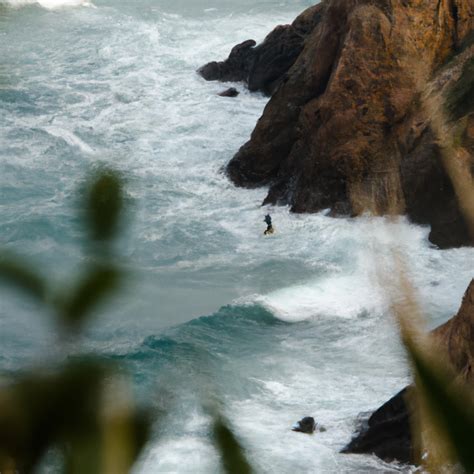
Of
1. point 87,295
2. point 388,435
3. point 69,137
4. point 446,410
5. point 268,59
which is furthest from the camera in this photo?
point 268,59

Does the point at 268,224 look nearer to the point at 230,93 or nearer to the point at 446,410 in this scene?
the point at 230,93

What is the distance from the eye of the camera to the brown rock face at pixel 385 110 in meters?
13.6

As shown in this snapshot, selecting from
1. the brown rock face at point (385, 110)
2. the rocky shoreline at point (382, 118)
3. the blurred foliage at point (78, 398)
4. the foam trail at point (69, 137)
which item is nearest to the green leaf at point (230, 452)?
the blurred foliage at point (78, 398)

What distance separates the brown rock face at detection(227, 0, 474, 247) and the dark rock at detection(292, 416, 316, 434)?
490 centimetres

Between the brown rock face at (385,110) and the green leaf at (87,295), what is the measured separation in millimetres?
12512

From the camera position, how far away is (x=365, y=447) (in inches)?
340

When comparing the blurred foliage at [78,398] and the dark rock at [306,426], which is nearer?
the blurred foliage at [78,398]

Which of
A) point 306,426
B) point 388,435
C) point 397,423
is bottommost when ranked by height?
point 306,426

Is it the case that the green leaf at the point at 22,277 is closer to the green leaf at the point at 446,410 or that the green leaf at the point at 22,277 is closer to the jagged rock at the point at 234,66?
→ the green leaf at the point at 446,410

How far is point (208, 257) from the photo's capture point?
14320 mm

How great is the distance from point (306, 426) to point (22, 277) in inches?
334

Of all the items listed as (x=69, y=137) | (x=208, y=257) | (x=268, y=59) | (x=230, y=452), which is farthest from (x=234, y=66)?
(x=230, y=452)

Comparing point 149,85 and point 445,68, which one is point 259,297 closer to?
point 445,68

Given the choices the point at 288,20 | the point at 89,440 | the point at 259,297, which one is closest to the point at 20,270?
the point at 89,440
